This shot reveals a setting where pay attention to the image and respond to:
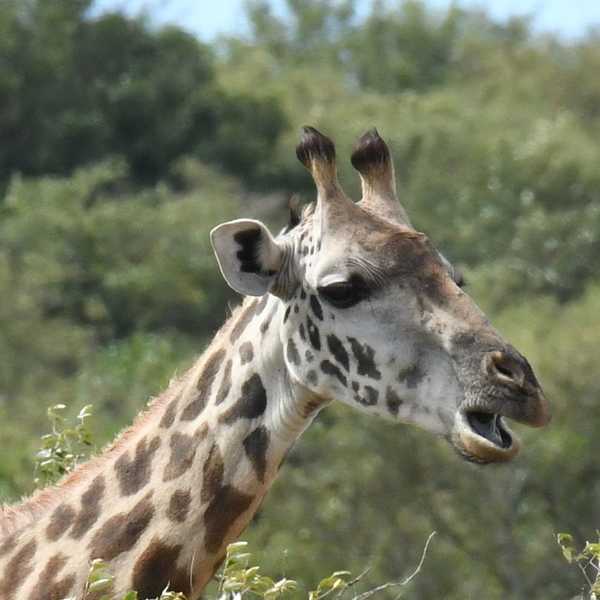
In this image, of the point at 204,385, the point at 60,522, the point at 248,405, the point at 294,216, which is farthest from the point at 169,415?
the point at 294,216

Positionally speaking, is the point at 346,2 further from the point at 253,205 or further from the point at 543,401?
the point at 543,401

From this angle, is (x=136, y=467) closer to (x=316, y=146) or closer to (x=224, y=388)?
(x=224, y=388)

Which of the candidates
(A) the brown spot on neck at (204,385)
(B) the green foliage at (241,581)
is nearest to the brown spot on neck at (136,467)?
(A) the brown spot on neck at (204,385)

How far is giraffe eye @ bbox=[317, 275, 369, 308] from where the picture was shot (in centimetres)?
875

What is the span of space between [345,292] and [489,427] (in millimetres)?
849

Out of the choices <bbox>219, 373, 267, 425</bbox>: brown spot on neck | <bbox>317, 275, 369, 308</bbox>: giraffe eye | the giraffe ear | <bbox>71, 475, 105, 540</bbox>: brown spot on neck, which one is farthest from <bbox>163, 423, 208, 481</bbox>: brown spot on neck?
<bbox>317, 275, 369, 308</bbox>: giraffe eye

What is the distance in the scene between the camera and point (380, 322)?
8.70 metres

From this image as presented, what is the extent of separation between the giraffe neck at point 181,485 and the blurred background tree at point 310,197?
0.81 metres

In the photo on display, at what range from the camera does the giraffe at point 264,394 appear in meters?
8.54

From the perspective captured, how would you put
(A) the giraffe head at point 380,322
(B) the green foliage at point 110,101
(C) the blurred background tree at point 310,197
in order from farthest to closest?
1. (B) the green foliage at point 110,101
2. (C) the blurred background tree at point 310,197
3. (A) the giraffe head at point 380,322

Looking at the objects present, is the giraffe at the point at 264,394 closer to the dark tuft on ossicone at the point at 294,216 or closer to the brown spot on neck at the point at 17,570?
the brown spot on neck at the point at 17,570

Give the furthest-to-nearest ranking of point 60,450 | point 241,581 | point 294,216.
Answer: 1. point 60,450
2. point 294,216
3. point 241,581

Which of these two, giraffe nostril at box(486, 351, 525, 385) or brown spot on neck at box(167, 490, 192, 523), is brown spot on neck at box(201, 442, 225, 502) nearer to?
brown spot on neck at box(167, 490, 192, 523)

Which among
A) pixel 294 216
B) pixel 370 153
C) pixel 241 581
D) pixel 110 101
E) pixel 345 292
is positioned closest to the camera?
pixel 241 581
